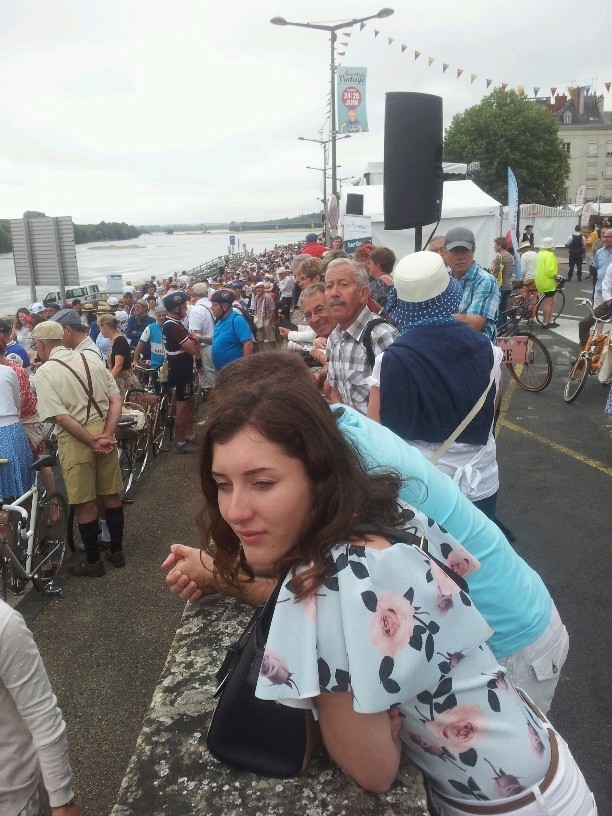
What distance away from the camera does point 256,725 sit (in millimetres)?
1112

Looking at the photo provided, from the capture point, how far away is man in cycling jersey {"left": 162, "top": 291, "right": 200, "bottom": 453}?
7.62 metres

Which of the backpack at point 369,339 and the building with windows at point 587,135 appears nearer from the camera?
the backpack at point 369,339

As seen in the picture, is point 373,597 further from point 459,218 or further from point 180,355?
point 459,218

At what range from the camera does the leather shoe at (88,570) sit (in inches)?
190

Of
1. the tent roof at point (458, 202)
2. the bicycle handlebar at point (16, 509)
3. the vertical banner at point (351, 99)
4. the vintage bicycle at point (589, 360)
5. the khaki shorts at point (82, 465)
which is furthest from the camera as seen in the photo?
the vertical banner at point (351, 99)

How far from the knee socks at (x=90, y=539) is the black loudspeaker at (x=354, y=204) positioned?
927cm

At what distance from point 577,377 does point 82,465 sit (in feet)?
19.7

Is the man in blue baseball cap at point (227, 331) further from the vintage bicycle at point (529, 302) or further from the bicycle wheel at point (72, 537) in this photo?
the vintage bicycle at point (529, 302)

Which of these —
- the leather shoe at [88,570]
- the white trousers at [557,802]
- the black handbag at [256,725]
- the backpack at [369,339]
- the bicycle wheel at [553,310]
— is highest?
the backpack at [369,339]

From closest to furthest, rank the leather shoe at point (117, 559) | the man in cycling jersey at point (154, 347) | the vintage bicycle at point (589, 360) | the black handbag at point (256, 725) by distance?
the black handbag at point (256, 725) → the leather shoe at point (117, 559) → the vintage bicycle at point (589, 360) → the man in cycling jersey at point (154, 347)

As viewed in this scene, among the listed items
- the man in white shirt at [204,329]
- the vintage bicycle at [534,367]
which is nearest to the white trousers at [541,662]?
the vintage bicycle at [534,367]

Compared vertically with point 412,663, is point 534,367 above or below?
below

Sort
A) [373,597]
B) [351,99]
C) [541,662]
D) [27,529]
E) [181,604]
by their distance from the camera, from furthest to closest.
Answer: [351,99]
[27,529]
[181,604]
[541,662]
[373,597]

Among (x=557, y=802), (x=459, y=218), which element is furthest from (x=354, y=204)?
(x=557, y=802)
